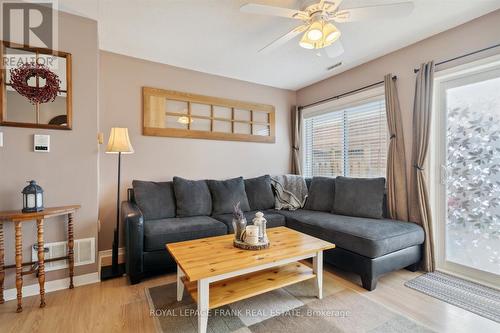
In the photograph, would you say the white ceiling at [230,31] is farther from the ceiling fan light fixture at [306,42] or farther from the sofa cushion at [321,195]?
the sofa cushion at [321,195]

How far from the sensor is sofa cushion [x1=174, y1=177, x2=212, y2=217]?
2928 mm

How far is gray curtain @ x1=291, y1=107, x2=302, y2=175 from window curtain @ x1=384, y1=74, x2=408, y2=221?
5.33 ft

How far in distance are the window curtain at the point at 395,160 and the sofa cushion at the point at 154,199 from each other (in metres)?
2.67

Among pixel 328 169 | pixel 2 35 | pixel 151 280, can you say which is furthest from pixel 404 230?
pixel 2 35

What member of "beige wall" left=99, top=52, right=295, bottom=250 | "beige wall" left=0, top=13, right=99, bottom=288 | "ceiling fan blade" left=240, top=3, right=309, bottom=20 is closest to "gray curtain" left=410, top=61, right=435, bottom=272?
"ceiling fan blade" left=240, top=3, right=309, bottom=20

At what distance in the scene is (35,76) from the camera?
209cm

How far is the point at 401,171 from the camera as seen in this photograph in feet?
9.05

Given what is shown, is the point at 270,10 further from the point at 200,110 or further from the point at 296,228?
the point at 296,228

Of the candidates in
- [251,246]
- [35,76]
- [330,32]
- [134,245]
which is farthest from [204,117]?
[251,246]

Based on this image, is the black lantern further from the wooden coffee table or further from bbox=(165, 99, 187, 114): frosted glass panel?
bbox=(165, 99, 187, 114): frosted glass panel

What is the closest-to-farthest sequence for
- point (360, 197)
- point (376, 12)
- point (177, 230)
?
point (376, 12)
point (177, 230)
point (360, 197)

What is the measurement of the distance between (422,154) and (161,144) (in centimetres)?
319

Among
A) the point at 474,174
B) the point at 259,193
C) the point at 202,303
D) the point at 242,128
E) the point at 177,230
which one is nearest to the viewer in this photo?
the point at 202,303

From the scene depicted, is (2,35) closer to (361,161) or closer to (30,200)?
(30,200)
